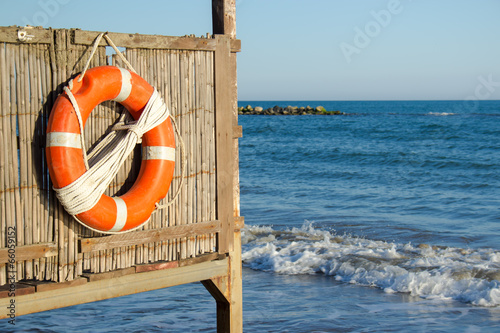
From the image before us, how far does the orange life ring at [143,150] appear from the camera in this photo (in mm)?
3152

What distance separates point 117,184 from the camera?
140 inches

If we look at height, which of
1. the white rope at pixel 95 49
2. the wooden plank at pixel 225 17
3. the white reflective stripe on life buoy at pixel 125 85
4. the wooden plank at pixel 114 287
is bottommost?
the wooden plank at pixel 114 287

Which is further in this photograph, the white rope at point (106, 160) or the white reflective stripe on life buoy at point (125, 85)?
the white reflective stripe on life buoy at point (125, 85)

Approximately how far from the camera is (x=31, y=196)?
320cm

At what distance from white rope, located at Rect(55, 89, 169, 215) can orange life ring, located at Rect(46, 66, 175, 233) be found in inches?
1.6

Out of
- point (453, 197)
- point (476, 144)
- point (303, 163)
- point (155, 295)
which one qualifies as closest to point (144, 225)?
point (155, 295)

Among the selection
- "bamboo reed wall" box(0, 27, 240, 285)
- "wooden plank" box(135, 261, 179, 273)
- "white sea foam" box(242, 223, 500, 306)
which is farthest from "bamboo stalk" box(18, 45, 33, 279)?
"white sea foam" box(242, 223, 500, 306)

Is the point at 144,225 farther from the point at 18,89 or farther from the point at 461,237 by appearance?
the point at 461,237

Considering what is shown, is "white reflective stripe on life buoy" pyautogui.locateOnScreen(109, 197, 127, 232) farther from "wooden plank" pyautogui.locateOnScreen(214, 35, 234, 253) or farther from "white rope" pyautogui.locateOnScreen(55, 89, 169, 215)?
"wooden plank" pyautogui.locateOnScreen(214, 35, 234, 253)

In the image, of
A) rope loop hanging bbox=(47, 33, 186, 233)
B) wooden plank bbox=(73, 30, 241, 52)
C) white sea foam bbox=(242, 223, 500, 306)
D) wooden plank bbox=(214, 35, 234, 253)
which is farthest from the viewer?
white sea foam bbox=(242, 223, 500, 306)

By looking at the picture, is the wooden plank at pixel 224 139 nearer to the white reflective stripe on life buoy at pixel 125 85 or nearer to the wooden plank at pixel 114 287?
the wooden plank at pixel 114 287

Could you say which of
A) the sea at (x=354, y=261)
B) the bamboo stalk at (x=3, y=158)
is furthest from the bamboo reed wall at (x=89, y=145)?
the sea at (x=354, y=261)

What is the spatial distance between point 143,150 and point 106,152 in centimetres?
26

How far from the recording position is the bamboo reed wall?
3.13m
